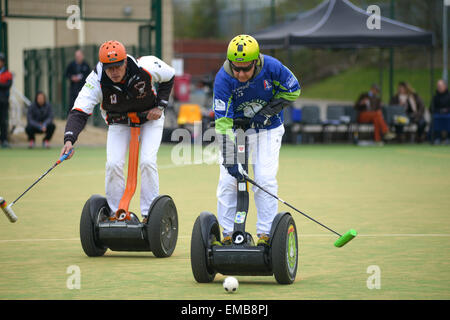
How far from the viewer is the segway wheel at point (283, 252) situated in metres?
6.81

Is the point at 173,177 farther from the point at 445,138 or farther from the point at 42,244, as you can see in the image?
the point at 445,138

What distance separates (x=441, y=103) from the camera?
24.5 meters

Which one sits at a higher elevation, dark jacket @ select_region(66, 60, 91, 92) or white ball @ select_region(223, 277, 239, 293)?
dark jacket @ select_region(66, 60, 91, 92)

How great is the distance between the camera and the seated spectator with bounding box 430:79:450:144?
961 inches

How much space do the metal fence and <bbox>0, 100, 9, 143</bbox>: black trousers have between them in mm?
5388

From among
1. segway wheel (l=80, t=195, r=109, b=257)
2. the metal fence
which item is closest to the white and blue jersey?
segway wheel (l=80, t=195, r=109, b=257)

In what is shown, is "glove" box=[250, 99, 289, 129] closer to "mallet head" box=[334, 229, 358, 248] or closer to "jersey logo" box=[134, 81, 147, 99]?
"mallet head" box=[334, 229, 358, 248]

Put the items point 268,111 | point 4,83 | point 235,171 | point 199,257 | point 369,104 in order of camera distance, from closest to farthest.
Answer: point 199,257 → point 235,171 → point 268,111 → point 4,83 → point 369,104

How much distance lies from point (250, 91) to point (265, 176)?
73cm

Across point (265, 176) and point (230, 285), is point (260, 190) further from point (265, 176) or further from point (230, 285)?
point (230, 285)

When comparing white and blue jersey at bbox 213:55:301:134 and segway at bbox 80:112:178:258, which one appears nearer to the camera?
white and blue jersey at bbox 213:55:301:134

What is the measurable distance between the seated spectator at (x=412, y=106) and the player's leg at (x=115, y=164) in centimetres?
1742

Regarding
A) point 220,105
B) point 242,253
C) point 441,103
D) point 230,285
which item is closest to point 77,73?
point 441,103

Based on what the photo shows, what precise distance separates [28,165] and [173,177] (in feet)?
11.7
